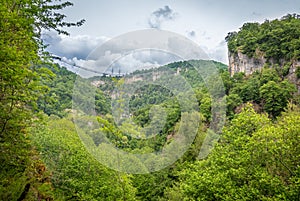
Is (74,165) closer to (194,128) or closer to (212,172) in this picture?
(212,172)

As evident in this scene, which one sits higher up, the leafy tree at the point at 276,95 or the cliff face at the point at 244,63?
the cliff face at the point at 244,63

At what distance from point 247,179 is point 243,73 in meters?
57.2

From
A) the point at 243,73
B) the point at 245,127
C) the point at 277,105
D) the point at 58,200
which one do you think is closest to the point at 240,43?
the point at 243,73

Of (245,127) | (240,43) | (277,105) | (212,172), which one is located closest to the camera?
(212,172)

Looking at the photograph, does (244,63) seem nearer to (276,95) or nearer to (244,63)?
(244,63)

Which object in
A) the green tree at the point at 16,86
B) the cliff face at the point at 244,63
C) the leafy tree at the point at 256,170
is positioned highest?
the cliff face at the point at 244,63

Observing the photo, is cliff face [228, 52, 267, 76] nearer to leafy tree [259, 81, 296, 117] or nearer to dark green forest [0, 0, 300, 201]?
leafy tree [259, 81, 296, 117]

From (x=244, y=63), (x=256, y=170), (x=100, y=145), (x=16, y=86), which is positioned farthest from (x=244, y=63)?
(x=16, y=86)

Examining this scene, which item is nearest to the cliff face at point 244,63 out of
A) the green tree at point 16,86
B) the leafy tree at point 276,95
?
the leafy tree at point 276,95

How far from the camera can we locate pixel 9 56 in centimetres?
653

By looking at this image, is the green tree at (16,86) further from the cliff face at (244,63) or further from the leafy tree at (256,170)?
the cliff face at (244,63)

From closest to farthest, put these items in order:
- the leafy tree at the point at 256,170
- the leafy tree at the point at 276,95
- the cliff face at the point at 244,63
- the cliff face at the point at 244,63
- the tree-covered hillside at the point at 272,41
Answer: the leafy tree at the point at 256,170 → the leafy tree at the point at 276,95 → the tree-covered hillside at the point at 272,41 → the cliff face at the point at 244,63 → the cliff face at the point at 244,63

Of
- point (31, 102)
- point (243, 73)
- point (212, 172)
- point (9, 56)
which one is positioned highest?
point (243, 73)

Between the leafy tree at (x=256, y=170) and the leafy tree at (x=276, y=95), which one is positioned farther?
the leafy tree at (x=276, y=95)
